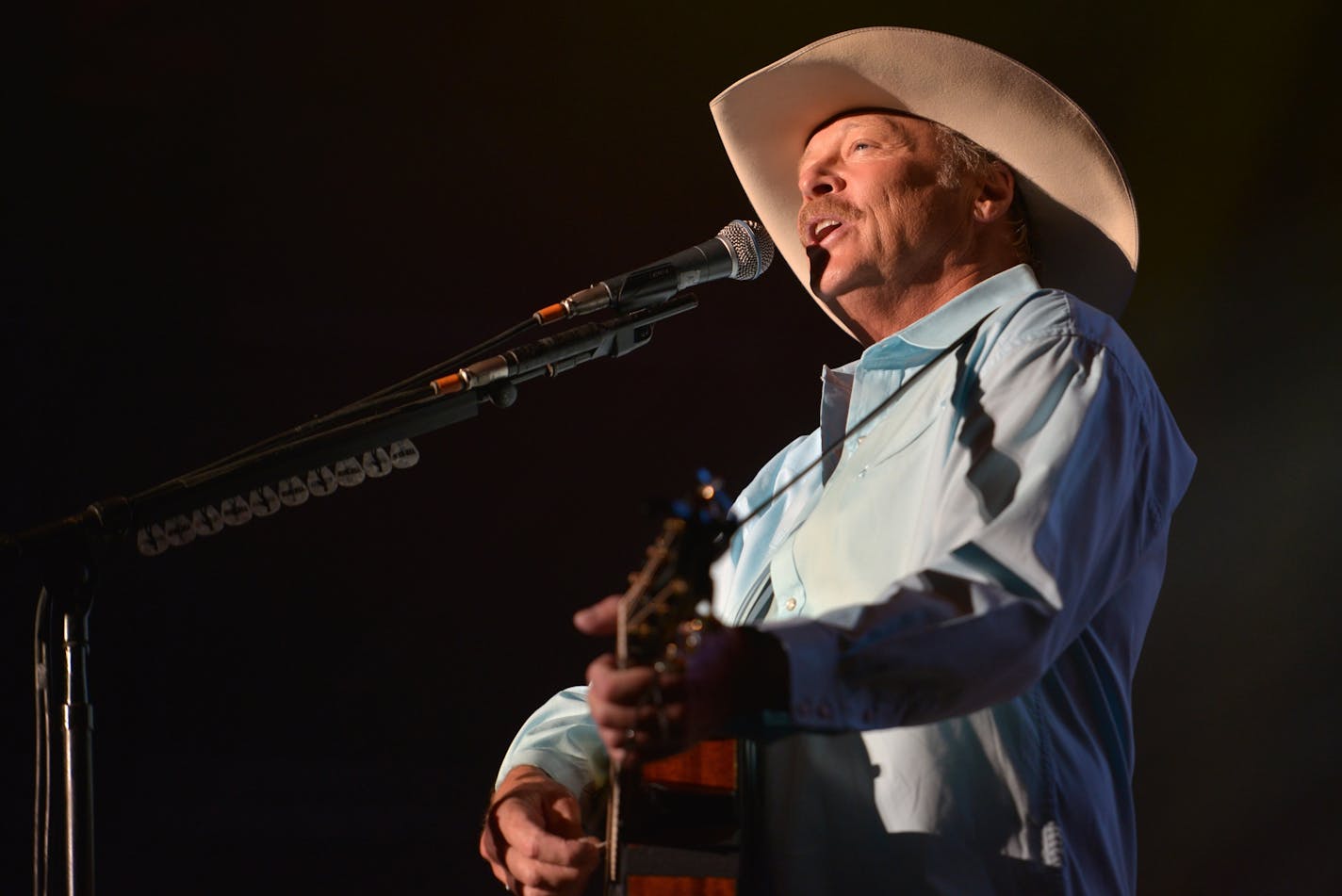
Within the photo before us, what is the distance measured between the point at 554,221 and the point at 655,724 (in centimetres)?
258

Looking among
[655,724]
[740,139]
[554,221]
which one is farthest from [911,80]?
[655,724]

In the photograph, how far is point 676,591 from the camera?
46.5 inches

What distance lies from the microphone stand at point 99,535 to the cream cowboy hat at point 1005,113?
2.94 feet

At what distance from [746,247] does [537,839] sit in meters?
1.03

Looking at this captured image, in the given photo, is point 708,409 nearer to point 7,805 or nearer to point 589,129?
point 589,129

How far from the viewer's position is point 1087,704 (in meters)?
1.62

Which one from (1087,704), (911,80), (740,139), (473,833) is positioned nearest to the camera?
(1087,704)

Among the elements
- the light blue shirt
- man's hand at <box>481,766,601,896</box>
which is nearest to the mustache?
the light blue shirt

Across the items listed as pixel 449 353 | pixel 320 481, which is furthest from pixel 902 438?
pixel 449 353

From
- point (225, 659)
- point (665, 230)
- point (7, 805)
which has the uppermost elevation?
point (665, 230)

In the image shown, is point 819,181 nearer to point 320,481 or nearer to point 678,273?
point 678,273

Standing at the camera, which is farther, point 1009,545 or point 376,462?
point 376,462

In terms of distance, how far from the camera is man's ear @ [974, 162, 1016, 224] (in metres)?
2.34

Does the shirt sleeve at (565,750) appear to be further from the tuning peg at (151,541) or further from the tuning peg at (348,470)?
the tuning peg at (151,541)
